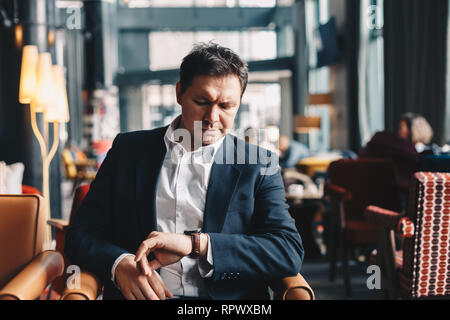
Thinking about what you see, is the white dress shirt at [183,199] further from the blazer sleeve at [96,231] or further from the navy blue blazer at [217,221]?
the blazer sleeve at [96,231]

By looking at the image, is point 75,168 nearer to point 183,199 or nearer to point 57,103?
point 57,103

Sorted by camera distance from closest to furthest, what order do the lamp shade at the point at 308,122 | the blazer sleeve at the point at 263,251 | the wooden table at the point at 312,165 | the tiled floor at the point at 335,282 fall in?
the blazer sleeve at the point at 263,251
the tiled floor at the point at 335,282
the wooden table at the point at 312,165
the lamp shade at the point at 308,122

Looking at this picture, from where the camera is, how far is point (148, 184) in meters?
1.39

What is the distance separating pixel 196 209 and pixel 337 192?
6.85ft

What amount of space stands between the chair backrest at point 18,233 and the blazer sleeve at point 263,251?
689 millimetres

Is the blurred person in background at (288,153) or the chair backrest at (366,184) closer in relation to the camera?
the chair backrest at (366,184)

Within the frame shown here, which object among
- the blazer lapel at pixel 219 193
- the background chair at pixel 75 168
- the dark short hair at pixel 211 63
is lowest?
the background chair at pixel 75 168

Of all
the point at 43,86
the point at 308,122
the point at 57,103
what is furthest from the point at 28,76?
the point at 308,122

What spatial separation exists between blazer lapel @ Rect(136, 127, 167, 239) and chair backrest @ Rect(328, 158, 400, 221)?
95.3 inches

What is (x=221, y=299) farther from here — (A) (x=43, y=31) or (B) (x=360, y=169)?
(A) (x=43, y=31)

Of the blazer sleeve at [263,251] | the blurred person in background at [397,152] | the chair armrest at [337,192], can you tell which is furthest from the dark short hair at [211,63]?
the blurred person in background at [397,152]

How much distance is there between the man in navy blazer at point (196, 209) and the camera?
4.14 ft

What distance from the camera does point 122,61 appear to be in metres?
16.5

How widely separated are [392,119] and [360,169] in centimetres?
355
